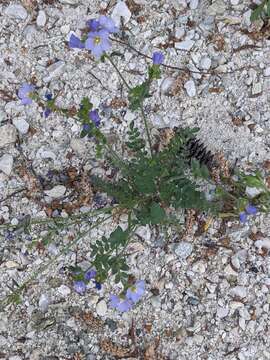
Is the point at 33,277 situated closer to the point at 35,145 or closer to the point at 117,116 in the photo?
the point at 35,145

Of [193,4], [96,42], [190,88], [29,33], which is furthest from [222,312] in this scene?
[29,33]

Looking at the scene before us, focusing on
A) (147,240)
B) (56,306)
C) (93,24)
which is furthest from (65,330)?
(93,24)

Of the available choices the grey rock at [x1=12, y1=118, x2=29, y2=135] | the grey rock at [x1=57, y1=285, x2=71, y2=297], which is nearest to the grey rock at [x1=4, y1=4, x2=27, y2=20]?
the grey rock at [x1=12, y1=118, x2=29, y2=135]

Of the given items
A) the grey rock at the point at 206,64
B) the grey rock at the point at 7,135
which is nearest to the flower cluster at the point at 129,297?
the grey rock at the point at 7,135

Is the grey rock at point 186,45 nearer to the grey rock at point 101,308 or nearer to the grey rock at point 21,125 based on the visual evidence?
the grey rock at point 21,125

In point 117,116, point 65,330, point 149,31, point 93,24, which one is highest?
point 149,31

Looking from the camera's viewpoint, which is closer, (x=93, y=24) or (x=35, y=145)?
(x=93, y=24)
